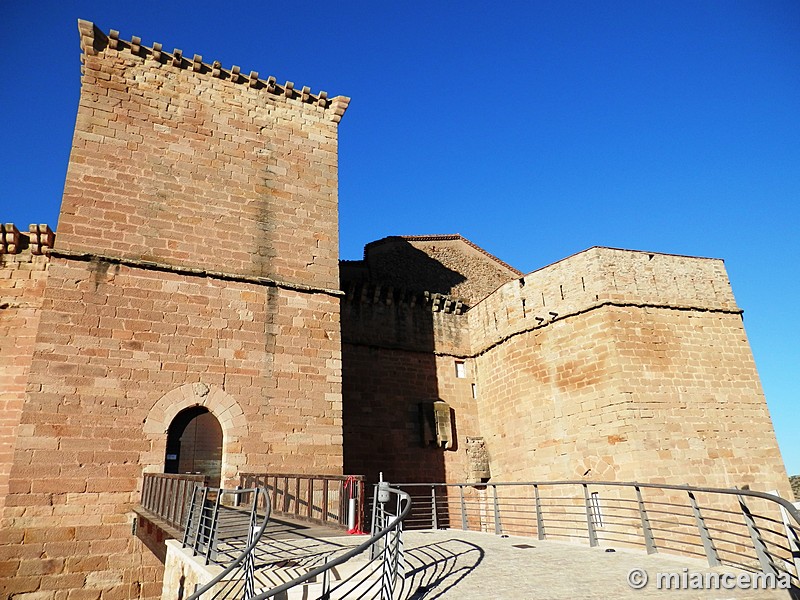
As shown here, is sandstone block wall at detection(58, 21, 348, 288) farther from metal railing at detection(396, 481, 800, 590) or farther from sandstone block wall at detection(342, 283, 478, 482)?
metal railing at detection(396, 481, 800, 590)

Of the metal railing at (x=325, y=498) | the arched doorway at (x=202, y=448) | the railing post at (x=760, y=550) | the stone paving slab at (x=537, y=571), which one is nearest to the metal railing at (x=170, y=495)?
the metal railing at (x=325, y=498)

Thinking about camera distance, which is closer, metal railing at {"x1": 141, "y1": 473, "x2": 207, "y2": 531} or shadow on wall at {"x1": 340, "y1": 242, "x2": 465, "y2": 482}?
metal railing at {"x1": 141, "y1": 473, "x2": 207, "y2": 531}

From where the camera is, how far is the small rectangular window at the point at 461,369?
52.8ft

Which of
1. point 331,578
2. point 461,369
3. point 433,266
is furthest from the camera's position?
point 433,266

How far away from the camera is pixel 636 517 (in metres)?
9.64

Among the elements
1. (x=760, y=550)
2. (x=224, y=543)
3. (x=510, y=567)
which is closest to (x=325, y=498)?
(x=224, y=543)

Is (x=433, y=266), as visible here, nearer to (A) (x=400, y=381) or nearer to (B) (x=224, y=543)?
(A) (x=400, y=381)

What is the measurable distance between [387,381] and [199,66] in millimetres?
9118

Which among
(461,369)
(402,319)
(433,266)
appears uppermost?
(433,266)

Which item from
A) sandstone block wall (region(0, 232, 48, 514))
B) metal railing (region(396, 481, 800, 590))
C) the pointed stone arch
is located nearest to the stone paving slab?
metal railing (region(396, 481, 800, 590))

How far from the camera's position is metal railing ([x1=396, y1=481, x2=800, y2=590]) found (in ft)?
21.4

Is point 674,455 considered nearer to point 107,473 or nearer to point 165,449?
point 165,449

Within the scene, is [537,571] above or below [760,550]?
below

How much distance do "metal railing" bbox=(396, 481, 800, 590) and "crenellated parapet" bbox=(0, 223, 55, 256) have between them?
8.45 meters
